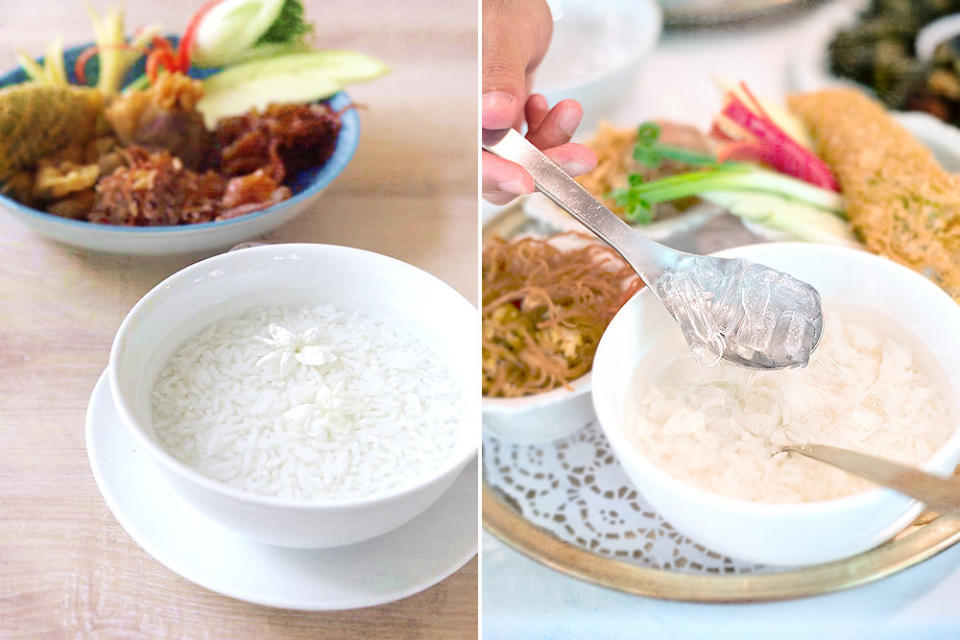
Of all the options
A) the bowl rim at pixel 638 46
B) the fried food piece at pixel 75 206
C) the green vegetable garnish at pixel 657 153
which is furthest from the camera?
the bowl rim at pixel 638 46

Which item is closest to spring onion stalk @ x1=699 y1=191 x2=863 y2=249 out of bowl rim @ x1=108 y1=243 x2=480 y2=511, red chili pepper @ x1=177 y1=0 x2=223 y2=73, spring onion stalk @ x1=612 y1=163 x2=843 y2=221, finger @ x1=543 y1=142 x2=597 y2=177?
spring onion stalk @ x1=612 y1=163 x2=843 y2=221

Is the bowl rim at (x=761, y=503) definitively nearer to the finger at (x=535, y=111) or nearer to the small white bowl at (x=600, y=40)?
the finger at (x=535, y=111)

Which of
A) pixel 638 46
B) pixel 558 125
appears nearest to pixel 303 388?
pixel 558 125

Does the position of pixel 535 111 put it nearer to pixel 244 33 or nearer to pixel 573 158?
pixel 573 158

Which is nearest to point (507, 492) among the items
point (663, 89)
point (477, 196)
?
point (477, 196)

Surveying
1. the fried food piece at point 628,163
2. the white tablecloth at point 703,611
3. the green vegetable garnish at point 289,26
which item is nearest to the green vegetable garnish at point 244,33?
the green vegetable garnish at point 289,26

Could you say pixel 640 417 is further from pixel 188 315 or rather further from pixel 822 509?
pixel 188 315
